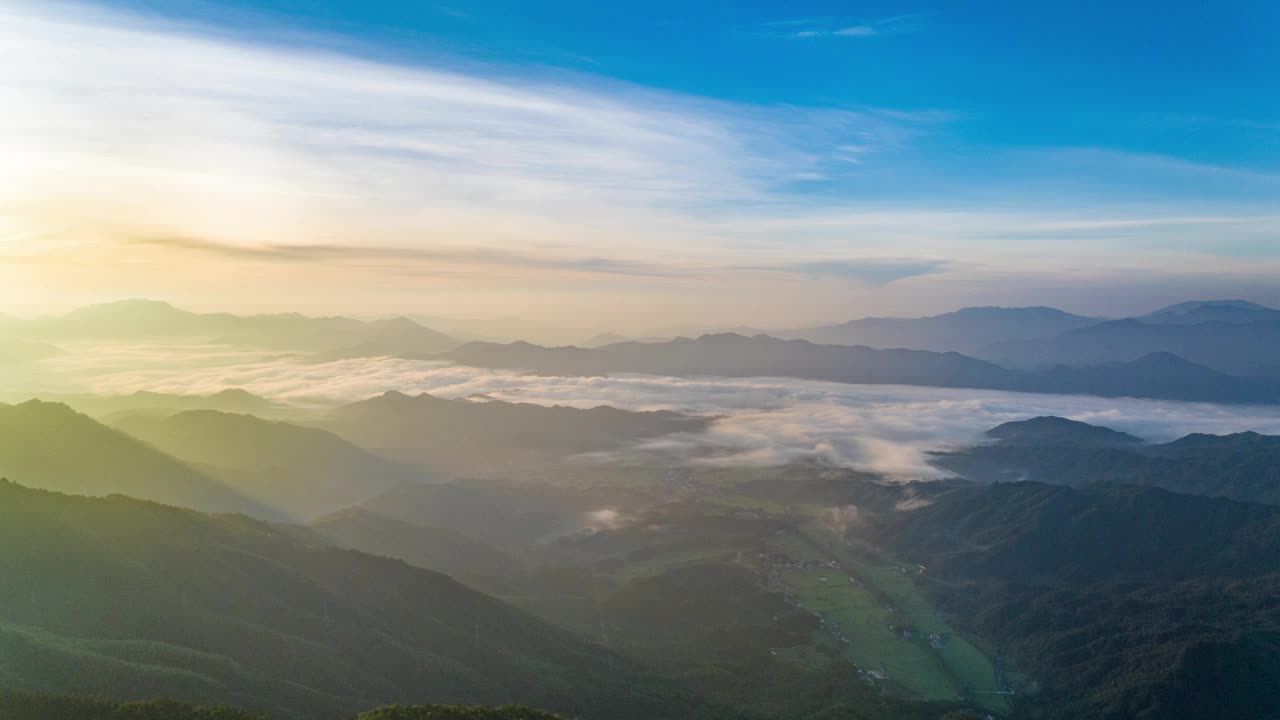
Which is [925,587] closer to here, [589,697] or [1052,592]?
[1052,592]

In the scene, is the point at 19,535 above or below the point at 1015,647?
above

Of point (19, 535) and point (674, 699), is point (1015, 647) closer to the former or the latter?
point (674, 699)

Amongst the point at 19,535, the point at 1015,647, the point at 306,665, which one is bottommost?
the point at 1015,647

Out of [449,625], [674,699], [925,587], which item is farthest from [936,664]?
[449,625]

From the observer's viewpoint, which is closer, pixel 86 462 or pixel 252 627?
pixel 252 627

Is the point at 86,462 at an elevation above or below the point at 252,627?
above

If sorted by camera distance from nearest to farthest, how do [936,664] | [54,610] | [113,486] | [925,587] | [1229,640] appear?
1. [54,610]
2. [1229,640]
3. [936,664]
4. [113,486]
5. [925,587]

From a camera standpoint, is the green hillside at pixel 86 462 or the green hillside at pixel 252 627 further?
the green hillside at pixel 86 462

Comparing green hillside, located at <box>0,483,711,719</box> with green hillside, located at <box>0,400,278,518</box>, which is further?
green hillside, located at <box>0,400,278,518</box>

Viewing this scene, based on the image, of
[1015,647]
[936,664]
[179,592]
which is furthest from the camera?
[1015,647]

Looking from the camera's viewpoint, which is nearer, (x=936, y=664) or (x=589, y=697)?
(x=589, y=697)

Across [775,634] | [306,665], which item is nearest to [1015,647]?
[775,634]
